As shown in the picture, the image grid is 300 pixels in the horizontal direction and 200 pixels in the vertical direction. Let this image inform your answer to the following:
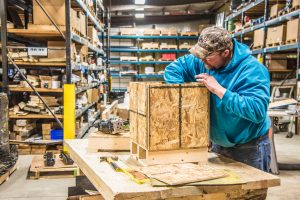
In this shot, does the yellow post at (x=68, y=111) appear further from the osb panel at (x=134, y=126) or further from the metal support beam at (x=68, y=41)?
the osb panel at (x=134, y=126)

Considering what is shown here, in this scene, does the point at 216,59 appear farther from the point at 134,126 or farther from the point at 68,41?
the point at 68,41

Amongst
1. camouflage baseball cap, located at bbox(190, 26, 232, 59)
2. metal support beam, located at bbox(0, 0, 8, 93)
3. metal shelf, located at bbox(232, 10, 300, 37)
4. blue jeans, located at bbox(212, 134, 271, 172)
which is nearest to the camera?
camouflage baseball cap, located at bbox(190, 26, 232, 59)

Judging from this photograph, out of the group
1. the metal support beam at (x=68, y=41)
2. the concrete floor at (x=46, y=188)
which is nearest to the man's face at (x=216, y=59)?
the concrete floor at (x=46, y=188)

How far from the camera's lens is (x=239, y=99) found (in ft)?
7.37

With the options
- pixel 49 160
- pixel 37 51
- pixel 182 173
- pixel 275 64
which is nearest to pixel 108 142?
pixel 182 173

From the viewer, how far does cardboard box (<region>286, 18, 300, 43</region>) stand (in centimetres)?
799

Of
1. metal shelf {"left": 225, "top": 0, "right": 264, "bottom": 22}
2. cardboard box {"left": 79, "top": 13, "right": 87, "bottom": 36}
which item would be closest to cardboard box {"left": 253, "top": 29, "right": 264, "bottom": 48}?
metal shelf {"left": 225, "top": 0, "right": 264, "bottom": 22}

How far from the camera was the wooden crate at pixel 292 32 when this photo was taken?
26.2 ft

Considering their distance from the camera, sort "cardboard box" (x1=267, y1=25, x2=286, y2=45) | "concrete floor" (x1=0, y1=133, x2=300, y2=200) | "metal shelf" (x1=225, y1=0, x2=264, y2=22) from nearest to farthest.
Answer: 1. "concrete floor" (x1=0, y1=133, x2=300, y2=200)
2. "cardboard box" (x1=267, y1=25, x2=286, y2=45)
3. "metal shelf" (x1=225, y1=0, x2=264, y2=22)

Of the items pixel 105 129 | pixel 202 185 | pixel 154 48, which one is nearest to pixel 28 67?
pixel 105 129

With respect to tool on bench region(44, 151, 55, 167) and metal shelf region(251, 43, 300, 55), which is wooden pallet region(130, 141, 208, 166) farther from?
metal shelf region(251, 43, 300, 55)

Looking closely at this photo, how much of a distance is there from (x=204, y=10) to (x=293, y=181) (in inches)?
635

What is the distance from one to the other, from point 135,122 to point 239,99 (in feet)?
2.42

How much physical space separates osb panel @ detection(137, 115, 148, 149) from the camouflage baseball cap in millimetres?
608
